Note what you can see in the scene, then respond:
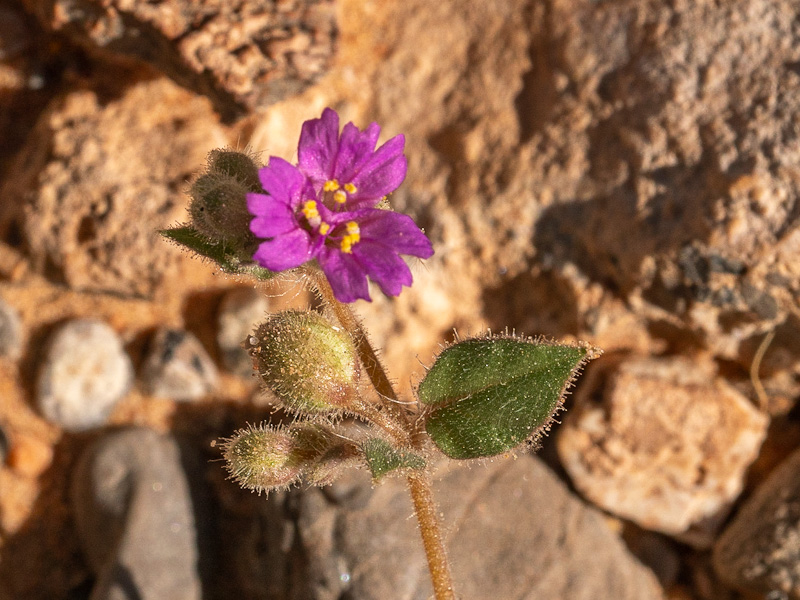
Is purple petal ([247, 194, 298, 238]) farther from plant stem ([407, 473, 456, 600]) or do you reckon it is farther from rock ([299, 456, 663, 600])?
rock ([299, 456, 663, 600])

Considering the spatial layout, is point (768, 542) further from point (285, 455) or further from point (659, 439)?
point (285, 455)

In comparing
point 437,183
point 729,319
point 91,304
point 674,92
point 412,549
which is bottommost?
point 412,549

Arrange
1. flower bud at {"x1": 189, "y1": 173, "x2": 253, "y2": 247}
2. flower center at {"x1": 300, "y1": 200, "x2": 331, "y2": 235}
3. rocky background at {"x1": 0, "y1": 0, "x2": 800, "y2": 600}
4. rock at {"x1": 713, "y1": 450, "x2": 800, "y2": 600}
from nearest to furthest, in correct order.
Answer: flower bud at {"x1": 189, "y1": 173, "x2": 253, "y2": 247}
flower center at {"x1": 300, "y1": 200, "x2": 331, "y2": 235}
rocky background at {"x1": 0, "y1": 0, "x2": 800, "y2": 600}
rock at {"x1": 713, "y1": 450, "x2": 800, "y2": 600}

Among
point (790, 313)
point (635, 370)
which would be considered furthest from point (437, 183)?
point (790, 313)

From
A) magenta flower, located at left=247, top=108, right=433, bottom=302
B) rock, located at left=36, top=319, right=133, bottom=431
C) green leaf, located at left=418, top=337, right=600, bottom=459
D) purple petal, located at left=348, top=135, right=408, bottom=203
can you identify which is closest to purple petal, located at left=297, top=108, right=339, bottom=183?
magenta flower, located at left=247, top=108, right=433, bottom=302

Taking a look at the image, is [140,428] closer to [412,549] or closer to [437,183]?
[412,549]
